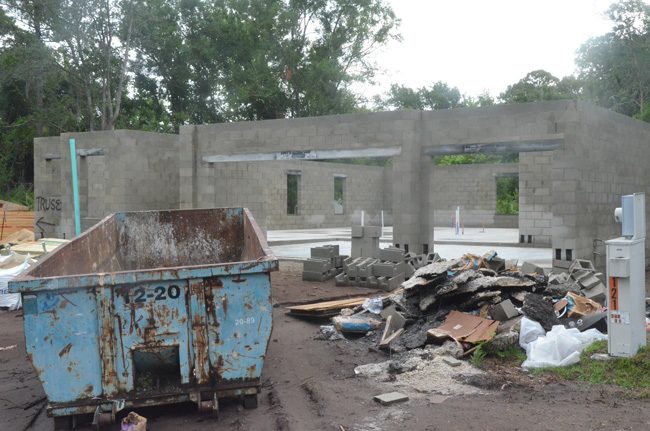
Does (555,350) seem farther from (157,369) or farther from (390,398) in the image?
(157,369)

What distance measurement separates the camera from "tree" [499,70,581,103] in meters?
39.3

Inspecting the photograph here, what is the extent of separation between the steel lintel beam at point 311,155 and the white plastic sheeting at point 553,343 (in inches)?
283

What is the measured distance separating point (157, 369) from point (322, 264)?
716 centimetres

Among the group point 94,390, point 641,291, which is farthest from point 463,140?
point 94,390

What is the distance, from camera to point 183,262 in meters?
7.78

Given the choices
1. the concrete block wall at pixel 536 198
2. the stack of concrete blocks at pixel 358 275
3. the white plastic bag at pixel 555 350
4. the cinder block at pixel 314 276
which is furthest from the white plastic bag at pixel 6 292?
the concrete block wall at pixel 536 198

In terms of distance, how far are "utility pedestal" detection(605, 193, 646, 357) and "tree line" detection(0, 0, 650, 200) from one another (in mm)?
26376

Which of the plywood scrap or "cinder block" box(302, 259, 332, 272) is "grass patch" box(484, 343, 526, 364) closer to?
the plywood scrap

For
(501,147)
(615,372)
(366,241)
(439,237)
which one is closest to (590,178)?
(501,147)

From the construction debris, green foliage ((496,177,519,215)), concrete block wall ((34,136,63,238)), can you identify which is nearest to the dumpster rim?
the construction debris

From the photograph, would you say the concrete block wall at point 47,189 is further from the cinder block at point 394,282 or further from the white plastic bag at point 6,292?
Answer: the cinder block at point 394,282

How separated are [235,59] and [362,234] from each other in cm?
2635

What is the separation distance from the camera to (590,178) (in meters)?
11.5

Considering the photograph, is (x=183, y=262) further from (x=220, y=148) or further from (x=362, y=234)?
(x=220, y=148)
